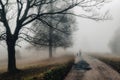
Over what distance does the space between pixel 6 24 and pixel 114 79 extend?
987 cm

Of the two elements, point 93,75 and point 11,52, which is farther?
point 93,75

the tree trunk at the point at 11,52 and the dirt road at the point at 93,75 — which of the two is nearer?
the dirt road at the point at 93,75

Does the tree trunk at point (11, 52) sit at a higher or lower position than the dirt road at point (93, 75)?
higher

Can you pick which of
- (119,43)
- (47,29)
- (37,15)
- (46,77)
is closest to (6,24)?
(37,15)

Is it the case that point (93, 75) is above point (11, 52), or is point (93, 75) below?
below

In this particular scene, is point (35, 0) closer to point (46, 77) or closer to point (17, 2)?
point (17, 2)

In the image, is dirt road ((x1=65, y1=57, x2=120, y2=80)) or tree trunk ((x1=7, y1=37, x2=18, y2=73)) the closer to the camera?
dirt road ((x1=65, y1=57, x2=120, y2=80))

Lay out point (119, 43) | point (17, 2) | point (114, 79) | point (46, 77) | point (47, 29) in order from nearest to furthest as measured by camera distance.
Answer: point (46, 77) < point (114, 79) < point (17, 2) < point (47, 29) < point (119, 43)

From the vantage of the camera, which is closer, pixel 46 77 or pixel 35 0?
pixel 46 77

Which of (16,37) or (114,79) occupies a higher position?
(16,37)

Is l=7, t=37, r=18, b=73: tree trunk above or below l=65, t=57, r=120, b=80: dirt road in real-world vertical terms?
above

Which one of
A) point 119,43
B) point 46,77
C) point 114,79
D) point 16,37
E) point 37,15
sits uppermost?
point 37,15

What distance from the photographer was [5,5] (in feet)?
70.0

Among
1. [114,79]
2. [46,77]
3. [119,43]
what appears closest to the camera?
[46,77]
